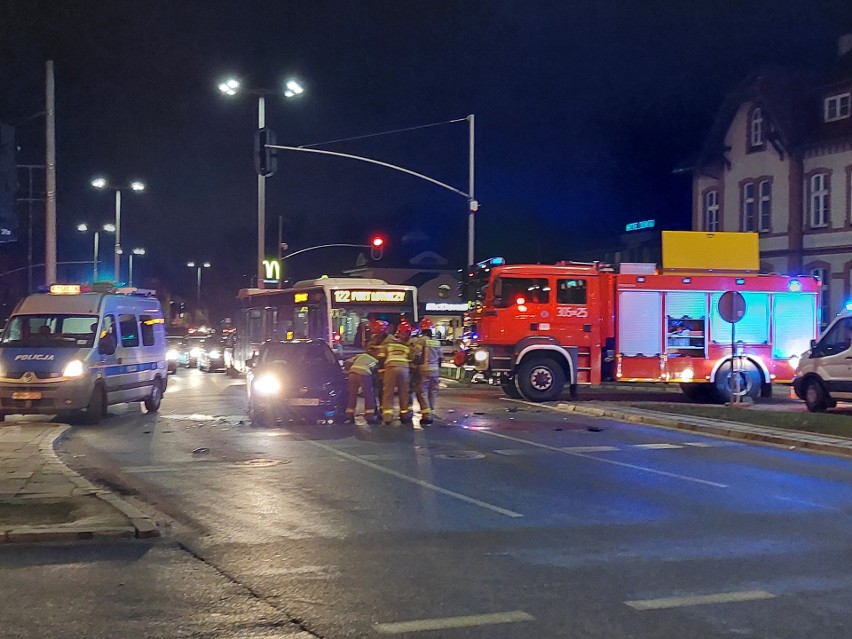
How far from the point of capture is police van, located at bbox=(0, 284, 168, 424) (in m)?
16.9

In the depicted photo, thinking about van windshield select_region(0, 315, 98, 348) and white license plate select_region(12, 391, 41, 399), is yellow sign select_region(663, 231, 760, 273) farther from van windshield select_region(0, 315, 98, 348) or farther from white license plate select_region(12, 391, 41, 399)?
white license plate select_region(12, 391, 41, 399)

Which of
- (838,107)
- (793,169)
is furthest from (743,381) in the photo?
(838,107)

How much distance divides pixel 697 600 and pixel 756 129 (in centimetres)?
3565

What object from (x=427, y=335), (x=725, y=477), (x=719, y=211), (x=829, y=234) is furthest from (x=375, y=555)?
(x=719, y=211)

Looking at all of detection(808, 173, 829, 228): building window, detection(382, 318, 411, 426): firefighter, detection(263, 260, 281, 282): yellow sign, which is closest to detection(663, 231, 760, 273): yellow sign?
detection(382, 318, 411, 426): firefighter

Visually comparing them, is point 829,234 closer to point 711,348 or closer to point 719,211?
point 719,211

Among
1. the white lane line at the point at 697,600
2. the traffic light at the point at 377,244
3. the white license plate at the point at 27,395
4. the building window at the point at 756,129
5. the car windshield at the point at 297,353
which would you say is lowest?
the white lane line at the point at 697,600

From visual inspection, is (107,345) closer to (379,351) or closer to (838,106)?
(379,351)

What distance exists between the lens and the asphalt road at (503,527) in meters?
6.25

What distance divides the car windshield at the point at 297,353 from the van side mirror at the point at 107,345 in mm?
2673

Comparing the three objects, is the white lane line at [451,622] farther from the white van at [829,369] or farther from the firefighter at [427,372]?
the white van at [829,369]

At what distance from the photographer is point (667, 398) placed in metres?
24.9

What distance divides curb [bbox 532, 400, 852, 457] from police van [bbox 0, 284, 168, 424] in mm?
8823

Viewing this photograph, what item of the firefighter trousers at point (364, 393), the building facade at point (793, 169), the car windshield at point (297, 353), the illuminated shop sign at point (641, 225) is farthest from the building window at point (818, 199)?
the firefighter trousers at point (364, 393)
